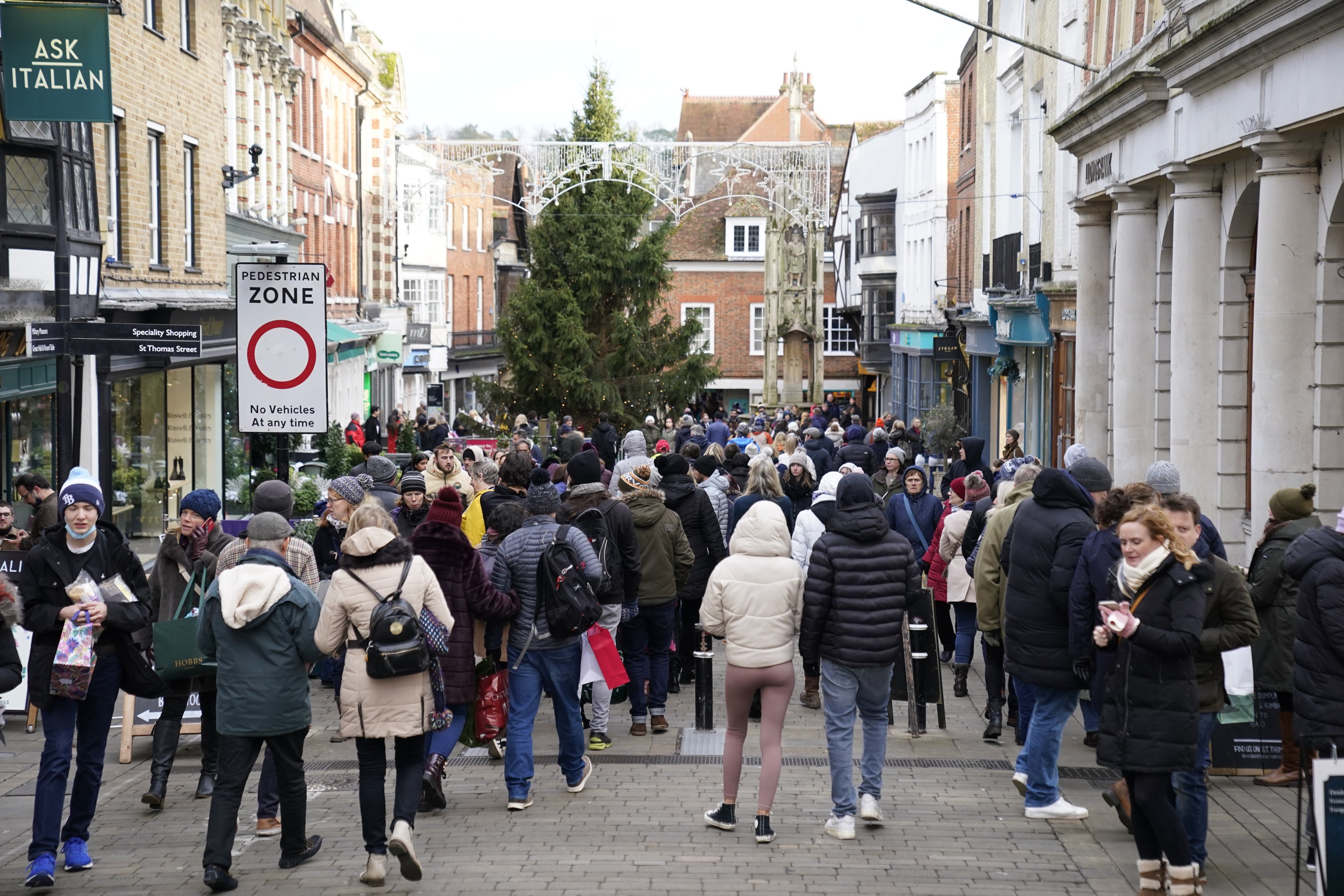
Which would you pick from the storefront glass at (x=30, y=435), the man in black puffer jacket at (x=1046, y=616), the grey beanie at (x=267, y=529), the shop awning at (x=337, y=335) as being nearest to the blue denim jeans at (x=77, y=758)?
the grey beanie at (x=267, y=529)

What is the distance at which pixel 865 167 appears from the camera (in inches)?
2130

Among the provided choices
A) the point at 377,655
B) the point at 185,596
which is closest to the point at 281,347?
the point at 185,596

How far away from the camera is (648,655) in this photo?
442 inches

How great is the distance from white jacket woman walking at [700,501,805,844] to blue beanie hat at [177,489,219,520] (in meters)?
2.93

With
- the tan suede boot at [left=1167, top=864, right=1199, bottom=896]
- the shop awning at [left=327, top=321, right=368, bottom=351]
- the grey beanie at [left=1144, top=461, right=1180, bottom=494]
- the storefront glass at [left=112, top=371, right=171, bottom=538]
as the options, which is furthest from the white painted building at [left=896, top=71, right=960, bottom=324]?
the tan suede boot at [left=1167, top=864, right=1199, bottom=896]

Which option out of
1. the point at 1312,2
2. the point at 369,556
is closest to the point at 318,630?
the point at 369,556

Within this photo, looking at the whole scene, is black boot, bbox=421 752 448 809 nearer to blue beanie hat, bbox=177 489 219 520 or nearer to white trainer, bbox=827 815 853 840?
blue beanie hat, bbox=177 489 219 520

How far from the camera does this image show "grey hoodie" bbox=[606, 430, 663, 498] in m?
11.3

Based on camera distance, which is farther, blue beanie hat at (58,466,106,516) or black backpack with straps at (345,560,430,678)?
blue beanie hat at (58,466,106,516)

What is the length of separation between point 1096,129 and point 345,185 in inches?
1090

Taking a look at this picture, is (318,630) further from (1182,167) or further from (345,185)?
(345,185)

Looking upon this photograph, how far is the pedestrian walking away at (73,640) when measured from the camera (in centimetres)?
751

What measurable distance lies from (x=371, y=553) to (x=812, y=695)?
18.7 feet

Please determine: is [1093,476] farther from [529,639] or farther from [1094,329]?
[1094,329]
